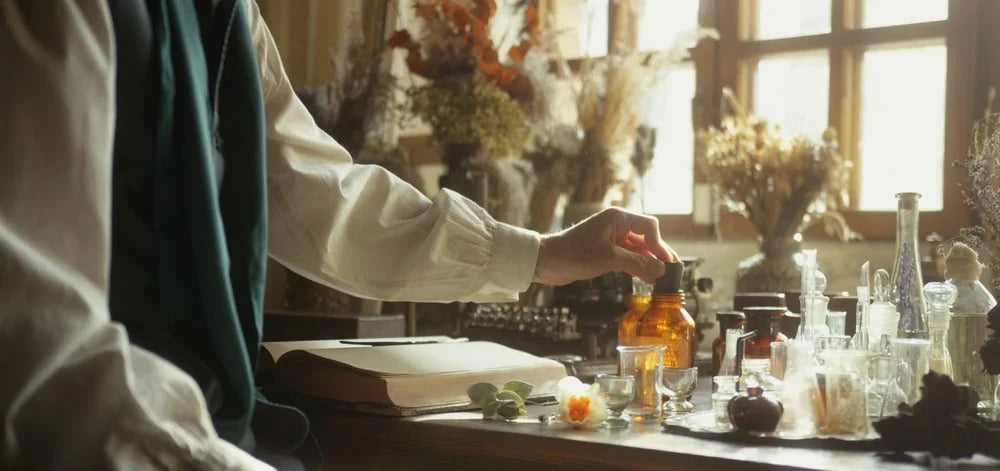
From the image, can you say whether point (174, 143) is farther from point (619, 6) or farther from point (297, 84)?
point (297, 84)

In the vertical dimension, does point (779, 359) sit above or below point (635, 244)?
below

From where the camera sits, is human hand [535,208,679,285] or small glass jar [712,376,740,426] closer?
small glass jar [712,376,740,426]

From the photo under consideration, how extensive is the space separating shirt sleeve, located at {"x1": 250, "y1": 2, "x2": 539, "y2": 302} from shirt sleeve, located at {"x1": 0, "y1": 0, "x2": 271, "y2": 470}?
49 cm

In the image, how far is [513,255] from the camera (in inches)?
57.4

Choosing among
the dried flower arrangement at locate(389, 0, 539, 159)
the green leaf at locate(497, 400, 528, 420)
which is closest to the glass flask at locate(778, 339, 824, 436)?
the green leaf at locate(497, 400, 528, 420)

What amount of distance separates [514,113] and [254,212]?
1.85 meters

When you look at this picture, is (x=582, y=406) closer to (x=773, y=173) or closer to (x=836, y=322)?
(x=836, y=322)

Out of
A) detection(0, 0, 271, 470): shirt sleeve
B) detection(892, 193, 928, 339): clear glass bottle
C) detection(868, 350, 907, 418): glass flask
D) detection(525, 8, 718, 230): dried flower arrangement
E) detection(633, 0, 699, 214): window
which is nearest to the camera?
detection(0, 0, 271, 470): shirt sleeve

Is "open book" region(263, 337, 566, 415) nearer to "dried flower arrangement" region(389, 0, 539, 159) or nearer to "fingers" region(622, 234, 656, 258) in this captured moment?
"fingers" region(622, 234, 656, 258)

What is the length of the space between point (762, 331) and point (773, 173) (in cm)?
139

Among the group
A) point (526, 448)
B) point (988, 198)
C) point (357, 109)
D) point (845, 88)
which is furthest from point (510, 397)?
point (845, 88)

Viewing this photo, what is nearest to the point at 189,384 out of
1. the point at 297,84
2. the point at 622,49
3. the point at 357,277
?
the point at 357,277

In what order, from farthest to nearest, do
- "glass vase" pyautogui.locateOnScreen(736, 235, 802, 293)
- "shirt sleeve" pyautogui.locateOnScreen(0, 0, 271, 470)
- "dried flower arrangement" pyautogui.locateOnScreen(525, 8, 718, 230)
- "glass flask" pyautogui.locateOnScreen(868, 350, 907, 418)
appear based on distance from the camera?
"dried flower arrangement" pyautogui.locateOnScreen(525, 8, 718, 230) < "glass vase" pyautogui.locateOnScreen(736, 235, 802, 293) < "glass flask" pyautogui.locateOnScreen(868, 350, 907, 418) < "shirt sleeve" pyautogui.locateOnScreen(0, 0, 271, 470)

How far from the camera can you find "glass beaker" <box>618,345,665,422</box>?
47.4 inches
